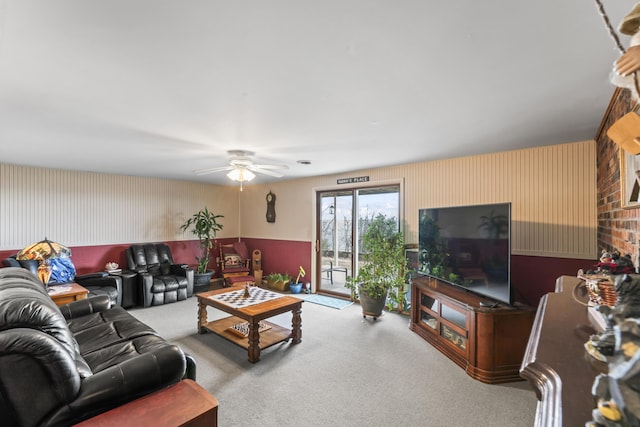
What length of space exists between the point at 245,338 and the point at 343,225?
9.03ft

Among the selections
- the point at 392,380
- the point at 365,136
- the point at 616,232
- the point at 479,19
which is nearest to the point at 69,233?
the point at 365,136

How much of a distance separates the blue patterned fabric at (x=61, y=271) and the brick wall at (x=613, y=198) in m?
6.06

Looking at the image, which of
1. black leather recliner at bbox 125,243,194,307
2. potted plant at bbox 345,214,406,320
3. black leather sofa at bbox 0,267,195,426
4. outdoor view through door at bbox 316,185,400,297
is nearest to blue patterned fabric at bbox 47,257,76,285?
black leather recliner at bbox 125,243,194,307

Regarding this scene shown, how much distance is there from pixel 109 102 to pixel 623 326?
109 inches

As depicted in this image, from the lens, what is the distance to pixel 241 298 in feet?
11.3

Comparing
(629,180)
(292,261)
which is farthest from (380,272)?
(629,180)

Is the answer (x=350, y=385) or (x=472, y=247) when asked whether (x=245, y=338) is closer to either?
(x=350, y=385)

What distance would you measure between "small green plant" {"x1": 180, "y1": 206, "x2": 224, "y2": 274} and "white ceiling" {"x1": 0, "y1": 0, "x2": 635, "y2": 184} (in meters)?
3.02

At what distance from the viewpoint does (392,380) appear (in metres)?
2.53

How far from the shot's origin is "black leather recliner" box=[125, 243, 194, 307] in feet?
15.2

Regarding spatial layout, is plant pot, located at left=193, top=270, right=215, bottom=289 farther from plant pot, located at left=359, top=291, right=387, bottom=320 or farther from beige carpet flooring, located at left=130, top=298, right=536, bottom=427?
plant pot, located at left=359, top=291, right=387, bottom=320

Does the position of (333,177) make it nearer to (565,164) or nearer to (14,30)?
(565,164)

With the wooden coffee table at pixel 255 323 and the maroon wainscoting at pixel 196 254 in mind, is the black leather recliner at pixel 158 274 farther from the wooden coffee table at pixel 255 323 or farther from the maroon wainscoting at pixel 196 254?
the wooden coffee table at pixel 255 323

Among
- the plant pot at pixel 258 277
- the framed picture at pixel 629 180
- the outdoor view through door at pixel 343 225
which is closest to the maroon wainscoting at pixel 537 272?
the framed picture at pixel 629 180
